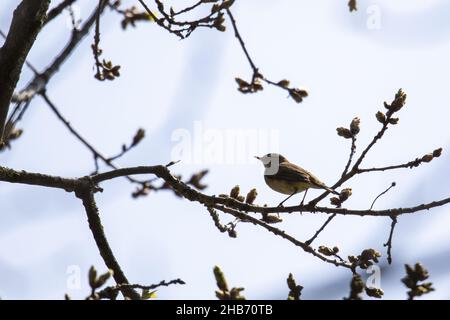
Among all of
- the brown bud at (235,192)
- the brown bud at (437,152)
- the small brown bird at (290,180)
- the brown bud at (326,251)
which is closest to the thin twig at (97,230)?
the brown bud at (235,192)

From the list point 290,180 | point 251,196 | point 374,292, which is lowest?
point 374,292

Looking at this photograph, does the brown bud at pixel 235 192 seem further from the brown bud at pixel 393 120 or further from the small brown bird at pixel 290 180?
the small brown bird at pixel 290 180

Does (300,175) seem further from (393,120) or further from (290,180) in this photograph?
(393,120)

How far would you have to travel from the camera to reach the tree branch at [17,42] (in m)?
5.06

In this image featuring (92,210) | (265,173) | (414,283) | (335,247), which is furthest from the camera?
(265,173)

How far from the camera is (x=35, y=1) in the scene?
5.07 metres

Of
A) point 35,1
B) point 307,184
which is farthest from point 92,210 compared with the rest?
point 307,184

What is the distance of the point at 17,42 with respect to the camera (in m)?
5.06

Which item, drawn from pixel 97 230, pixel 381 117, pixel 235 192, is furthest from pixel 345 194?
pixel 97 230

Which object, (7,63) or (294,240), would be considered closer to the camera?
(294,240)

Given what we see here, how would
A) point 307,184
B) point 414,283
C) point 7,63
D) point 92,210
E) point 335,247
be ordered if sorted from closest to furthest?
point 414,283
point 335,247
point 7,63
point 92,210
point 307,184

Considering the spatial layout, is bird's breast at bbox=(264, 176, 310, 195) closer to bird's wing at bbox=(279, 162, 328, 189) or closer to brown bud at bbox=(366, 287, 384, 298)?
bird's wing at bbox=(279, 162, 328, 189)

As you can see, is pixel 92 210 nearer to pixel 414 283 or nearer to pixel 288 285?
pixel 288 285

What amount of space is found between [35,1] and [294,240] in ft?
8.31
